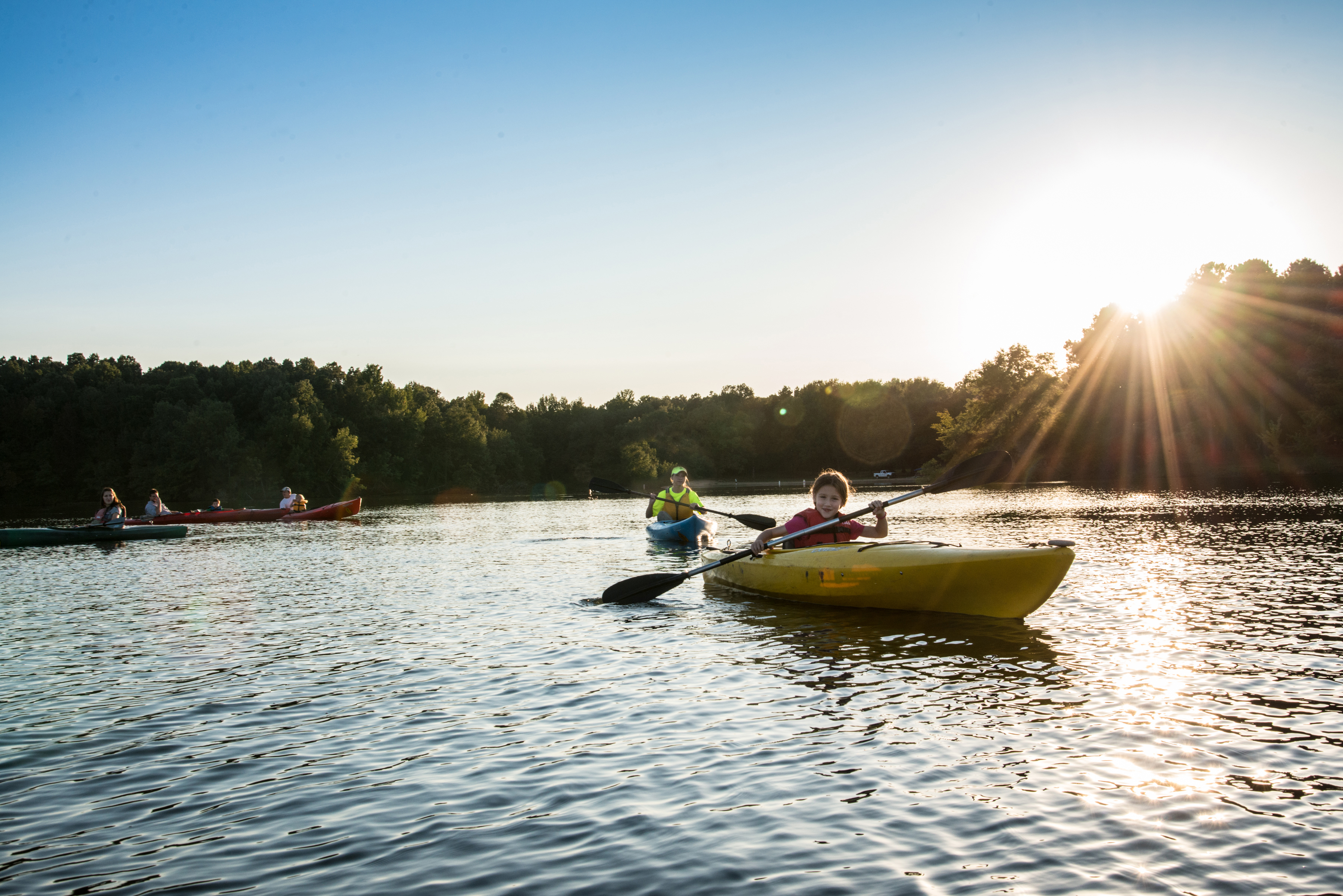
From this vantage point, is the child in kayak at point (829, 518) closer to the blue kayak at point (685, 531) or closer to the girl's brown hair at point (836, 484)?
the girl's brown hair at point (836, 484)

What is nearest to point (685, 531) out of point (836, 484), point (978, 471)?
point (836, 484)

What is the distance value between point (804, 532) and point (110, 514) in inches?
843

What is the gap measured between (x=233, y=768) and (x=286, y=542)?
66.5 ft

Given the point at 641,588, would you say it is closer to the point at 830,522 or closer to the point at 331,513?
the point at 830,522

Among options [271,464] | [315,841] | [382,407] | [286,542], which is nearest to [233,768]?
[315,841]

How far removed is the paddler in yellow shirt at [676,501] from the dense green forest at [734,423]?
3507 cm

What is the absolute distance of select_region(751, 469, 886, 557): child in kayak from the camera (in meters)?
10.5

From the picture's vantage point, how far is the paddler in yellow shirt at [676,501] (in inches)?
789

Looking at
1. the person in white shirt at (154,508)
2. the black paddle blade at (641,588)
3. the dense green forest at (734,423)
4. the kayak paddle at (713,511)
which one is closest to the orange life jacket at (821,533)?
the black paddle blade at (641,588)

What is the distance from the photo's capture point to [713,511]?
17656mm

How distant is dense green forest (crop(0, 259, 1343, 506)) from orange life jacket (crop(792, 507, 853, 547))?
4170 centimetres

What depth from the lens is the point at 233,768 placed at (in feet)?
17.3

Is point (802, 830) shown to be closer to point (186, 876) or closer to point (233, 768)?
point (186, 876)

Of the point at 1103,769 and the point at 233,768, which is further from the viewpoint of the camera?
the point at 233,768
